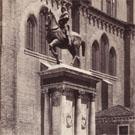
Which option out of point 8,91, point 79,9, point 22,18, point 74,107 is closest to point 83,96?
point 74,107

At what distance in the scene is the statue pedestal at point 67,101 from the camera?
1471cm

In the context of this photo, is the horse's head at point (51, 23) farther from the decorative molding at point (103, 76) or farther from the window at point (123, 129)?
Result: the decorative molding at point (103, 76)

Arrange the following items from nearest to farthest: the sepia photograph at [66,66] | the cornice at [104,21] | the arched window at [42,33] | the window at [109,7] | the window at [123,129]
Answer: the sepia photograph at [66,66] < the arched window at [42,33] < the window at [123,129] < the cornice at [104,21] < the window at [109,7]

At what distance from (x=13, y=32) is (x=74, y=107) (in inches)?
447

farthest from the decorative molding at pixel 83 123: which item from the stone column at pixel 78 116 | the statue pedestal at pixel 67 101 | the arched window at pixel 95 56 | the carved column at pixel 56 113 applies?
the arched window at pixel 95 56

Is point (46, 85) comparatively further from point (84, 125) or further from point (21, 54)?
point (21, 54)

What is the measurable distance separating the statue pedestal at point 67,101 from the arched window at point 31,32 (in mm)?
12237

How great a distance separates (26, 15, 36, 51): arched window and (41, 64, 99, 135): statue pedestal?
1224cm

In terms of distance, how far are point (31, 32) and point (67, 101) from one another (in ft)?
44.0

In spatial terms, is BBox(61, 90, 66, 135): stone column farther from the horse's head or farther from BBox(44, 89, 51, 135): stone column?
the horse's head

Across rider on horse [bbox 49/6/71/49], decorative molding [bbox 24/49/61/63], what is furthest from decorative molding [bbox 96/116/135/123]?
rider on horse [bbox 49/6/71/49]

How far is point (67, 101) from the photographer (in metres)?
15.1

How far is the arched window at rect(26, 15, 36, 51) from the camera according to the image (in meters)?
27.7

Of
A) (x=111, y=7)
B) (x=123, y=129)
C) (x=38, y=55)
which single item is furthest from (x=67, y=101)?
(x=111, y=7)
